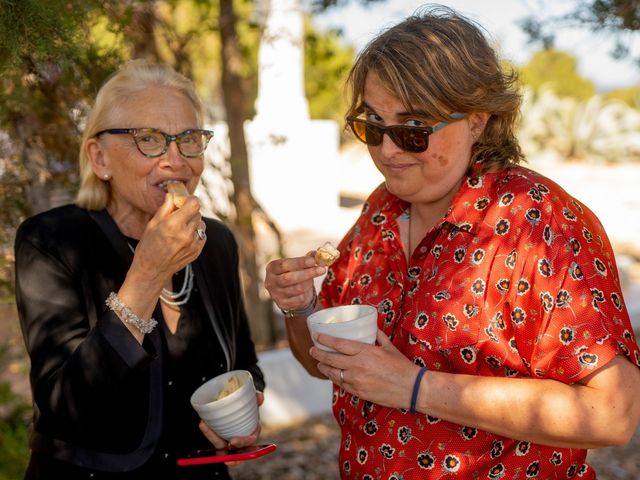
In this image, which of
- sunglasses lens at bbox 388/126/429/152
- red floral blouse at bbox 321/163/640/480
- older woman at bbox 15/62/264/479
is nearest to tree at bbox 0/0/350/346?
older woman at bbox 15/62/264/479

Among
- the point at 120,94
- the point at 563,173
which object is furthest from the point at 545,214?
the point at 563,173

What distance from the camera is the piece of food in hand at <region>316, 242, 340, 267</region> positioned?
80.5 inches

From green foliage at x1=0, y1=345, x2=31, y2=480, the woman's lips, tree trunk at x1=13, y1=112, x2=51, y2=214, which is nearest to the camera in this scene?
the woman's lips

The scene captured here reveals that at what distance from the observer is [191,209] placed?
198 centimetres

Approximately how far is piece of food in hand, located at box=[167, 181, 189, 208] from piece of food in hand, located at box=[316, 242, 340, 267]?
16.7 inches

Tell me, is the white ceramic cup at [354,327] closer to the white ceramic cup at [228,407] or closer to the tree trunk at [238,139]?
the white ceramic cup at [228,407]

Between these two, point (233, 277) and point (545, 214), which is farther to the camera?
point (233, 277)

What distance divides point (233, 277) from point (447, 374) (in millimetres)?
1021

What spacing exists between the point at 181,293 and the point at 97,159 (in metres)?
0.52

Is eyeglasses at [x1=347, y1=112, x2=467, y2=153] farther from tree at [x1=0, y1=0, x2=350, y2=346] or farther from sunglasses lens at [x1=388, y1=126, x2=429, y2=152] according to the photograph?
tree at [x1=0, y1=0, x2=350, y2=346]

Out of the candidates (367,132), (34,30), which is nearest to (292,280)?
(367,132)

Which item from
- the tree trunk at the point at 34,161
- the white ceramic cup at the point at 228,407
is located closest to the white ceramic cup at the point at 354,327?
the white ceramic cup at the point at 228,407

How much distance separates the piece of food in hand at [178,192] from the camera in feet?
6.73

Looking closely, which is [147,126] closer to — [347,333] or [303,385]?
[347,333]
